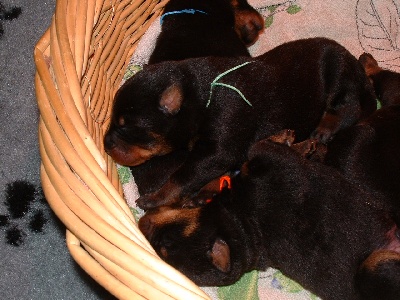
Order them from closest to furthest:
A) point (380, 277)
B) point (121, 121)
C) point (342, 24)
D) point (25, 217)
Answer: point (380, 277) → point (121, 121) → point (25, 217) → point (342, 24)

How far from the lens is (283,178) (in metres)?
2.16

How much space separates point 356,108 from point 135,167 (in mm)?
996

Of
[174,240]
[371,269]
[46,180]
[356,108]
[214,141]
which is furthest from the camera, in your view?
[356,108]

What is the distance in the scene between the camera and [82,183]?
1.65 meters

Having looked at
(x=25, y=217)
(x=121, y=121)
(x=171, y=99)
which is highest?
(x=171, y=99)

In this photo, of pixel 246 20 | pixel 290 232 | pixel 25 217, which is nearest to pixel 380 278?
pixel 290 232

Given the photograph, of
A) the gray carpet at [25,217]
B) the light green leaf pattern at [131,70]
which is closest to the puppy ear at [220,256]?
the gray carpet at [25,217]

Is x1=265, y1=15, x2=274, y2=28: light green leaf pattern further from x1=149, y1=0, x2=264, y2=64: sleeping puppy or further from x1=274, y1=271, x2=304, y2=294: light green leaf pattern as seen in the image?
x1=274, y1=271, x2=304, y2=294: light green leaf pattern

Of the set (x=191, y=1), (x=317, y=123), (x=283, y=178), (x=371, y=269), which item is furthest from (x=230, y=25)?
(x=371, y=269)

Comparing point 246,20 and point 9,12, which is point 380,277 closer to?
point 246,20

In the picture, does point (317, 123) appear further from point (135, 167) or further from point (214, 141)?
point (135, 167)

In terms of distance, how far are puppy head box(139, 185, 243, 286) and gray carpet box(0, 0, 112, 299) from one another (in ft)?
2.41

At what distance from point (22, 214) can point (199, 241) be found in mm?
1164

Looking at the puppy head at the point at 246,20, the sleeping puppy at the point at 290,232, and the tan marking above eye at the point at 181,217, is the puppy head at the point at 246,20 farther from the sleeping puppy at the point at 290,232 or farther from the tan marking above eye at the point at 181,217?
the tan marking above eye at the point at 181,217
